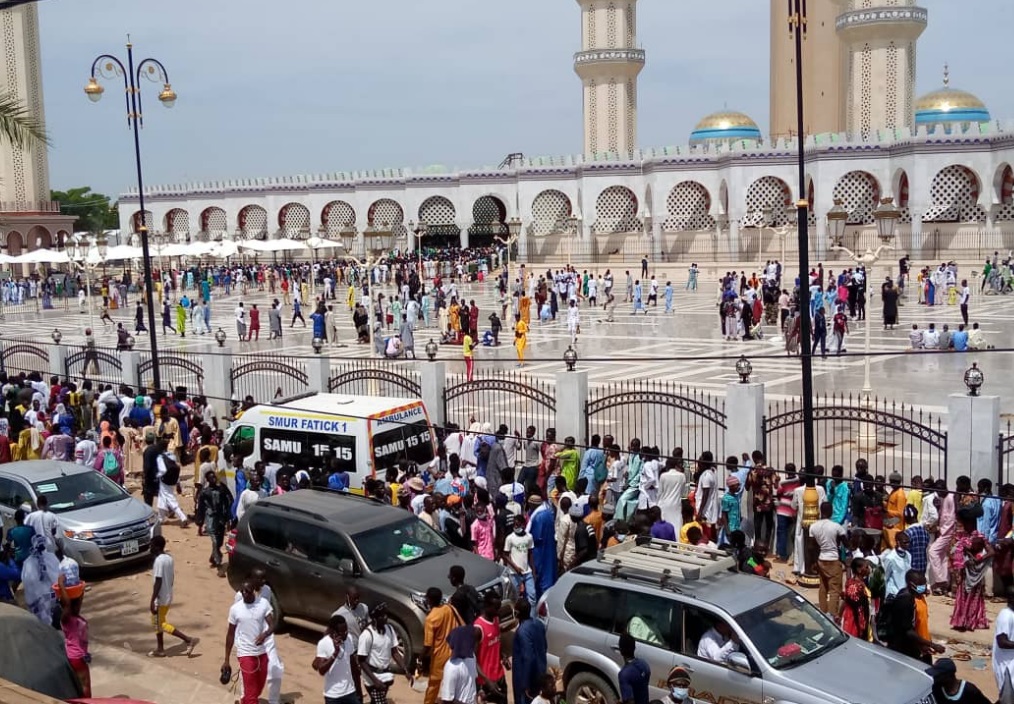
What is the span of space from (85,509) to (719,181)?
4115cm

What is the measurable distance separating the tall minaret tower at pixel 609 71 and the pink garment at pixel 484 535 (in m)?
45.3

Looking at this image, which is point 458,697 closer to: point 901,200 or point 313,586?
point 313,586

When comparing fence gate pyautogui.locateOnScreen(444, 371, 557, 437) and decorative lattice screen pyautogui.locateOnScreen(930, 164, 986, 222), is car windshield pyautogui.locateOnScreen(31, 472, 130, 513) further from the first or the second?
decorative lattice screen pyautogui.locateOnScreen(930, 164, 986, 222)

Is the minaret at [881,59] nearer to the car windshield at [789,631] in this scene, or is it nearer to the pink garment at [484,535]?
the pink garment at [484,535]

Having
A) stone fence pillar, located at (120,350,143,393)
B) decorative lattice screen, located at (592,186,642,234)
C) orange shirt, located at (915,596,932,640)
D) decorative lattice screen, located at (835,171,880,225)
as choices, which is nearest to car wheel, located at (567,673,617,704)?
orange shirt, located at (915,596,932,640)

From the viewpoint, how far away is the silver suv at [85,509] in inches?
410

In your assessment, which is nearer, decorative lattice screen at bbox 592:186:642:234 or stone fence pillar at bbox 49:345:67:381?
stone fence pillar at bbox 49:345:67:381

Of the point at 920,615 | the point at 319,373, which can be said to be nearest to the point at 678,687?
the point at 920,615

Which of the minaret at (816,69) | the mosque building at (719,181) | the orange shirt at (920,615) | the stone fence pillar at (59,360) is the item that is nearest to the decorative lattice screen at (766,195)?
the mosque building at (719,181)

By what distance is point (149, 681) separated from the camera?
7836 mm

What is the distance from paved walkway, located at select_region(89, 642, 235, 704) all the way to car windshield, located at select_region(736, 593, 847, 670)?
373 centimetres

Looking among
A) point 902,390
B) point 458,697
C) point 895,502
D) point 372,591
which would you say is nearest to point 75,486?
point 372,591

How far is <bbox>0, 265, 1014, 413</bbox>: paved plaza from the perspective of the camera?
686 inches

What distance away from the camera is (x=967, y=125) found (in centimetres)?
4362
